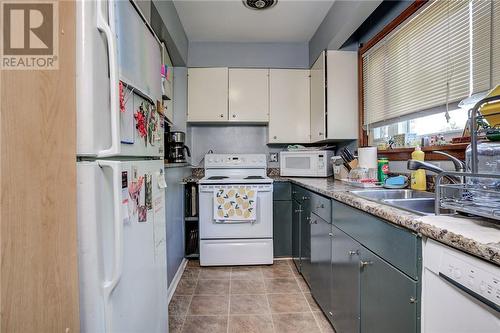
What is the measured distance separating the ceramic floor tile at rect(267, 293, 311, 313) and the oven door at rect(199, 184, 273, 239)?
0.67m

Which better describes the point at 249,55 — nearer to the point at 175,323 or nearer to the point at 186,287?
the point at 186,287

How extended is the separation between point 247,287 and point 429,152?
1.73m

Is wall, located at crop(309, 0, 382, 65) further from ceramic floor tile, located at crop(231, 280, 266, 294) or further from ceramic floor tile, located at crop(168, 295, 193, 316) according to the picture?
ceramic floor tile, located at crop(168, 295, 193, 316)

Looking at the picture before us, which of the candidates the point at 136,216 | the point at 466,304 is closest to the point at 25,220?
the point at 136,216

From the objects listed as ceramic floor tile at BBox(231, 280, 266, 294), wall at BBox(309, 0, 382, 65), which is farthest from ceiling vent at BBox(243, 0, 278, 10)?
ceramic floor tile at BBox(231, 280, 266, 294)

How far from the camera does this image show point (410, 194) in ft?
5.06

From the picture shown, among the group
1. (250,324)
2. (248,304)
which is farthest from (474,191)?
(248,304)

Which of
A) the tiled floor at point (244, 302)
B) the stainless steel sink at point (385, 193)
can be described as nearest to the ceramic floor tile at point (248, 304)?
the tiled floor at point (244, 302)

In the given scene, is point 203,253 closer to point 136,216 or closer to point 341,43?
point 136,216

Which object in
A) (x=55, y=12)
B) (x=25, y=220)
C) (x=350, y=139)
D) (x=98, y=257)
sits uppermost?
(x=55, y=12)

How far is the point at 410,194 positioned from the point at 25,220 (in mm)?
1804

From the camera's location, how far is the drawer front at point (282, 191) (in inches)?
109

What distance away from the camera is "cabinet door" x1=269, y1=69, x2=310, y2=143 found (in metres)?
3.04

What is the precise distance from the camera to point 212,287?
2.23m
